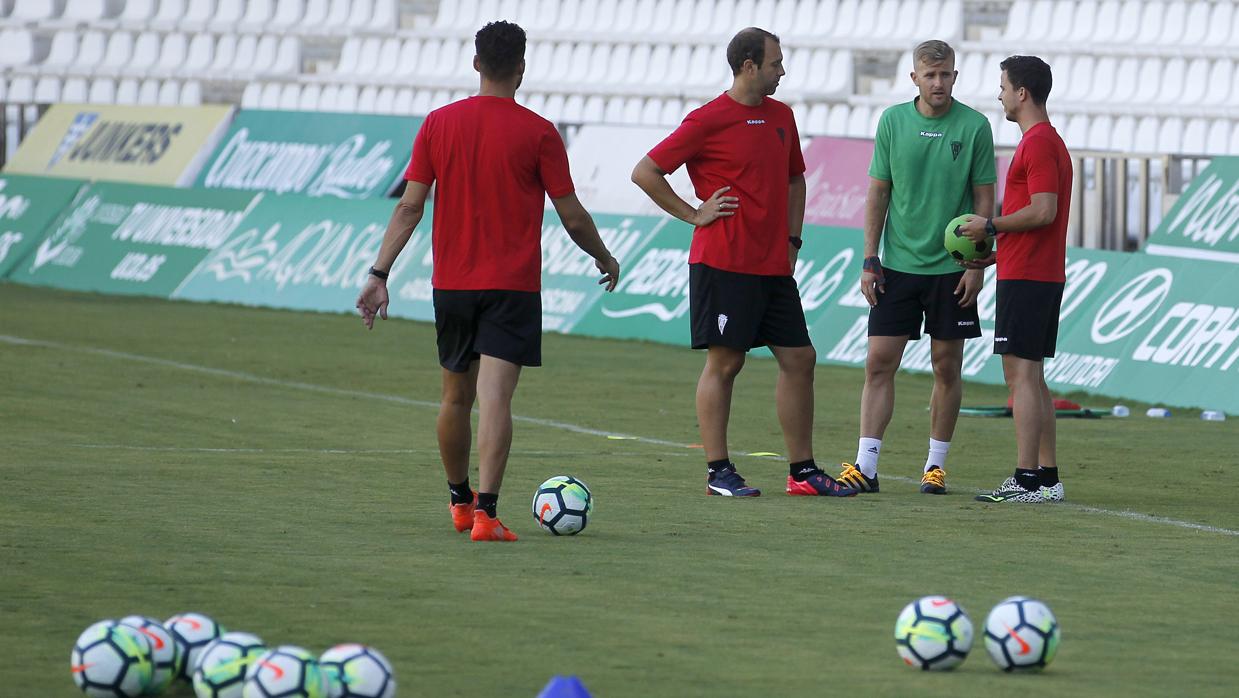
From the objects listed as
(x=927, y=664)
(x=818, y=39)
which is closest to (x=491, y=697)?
(x=927, y=664)

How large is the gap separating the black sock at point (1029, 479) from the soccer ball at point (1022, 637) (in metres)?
4.01

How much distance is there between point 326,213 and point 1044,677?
2055 centimetres

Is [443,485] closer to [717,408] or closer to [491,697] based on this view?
[717,408]

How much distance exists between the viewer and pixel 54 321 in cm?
2211

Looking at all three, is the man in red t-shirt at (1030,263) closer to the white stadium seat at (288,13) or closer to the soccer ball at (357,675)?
the soccer ball at (357,675)

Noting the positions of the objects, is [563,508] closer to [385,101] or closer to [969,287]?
[969,287]

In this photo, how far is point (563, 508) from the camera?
28.5 feet

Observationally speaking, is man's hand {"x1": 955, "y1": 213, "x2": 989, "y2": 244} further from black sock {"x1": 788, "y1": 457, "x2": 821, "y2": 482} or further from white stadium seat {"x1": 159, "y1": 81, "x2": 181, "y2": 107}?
white stadium seat {"x1": 159, "y1": 81, "x2": 181, "y2": 107}

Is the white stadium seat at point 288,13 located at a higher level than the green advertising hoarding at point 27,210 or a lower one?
higher

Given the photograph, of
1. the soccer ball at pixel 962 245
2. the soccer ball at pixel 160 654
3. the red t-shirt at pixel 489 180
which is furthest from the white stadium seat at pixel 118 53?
the soccer ball at pixel 160 654

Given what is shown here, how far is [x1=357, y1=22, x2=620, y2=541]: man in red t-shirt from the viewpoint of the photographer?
8.58m

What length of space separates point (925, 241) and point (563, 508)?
9.04 ft

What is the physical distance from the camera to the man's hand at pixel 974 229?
9.98 metres

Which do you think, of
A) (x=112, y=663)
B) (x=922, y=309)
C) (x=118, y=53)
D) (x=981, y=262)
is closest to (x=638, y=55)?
(x=118, y=53)
